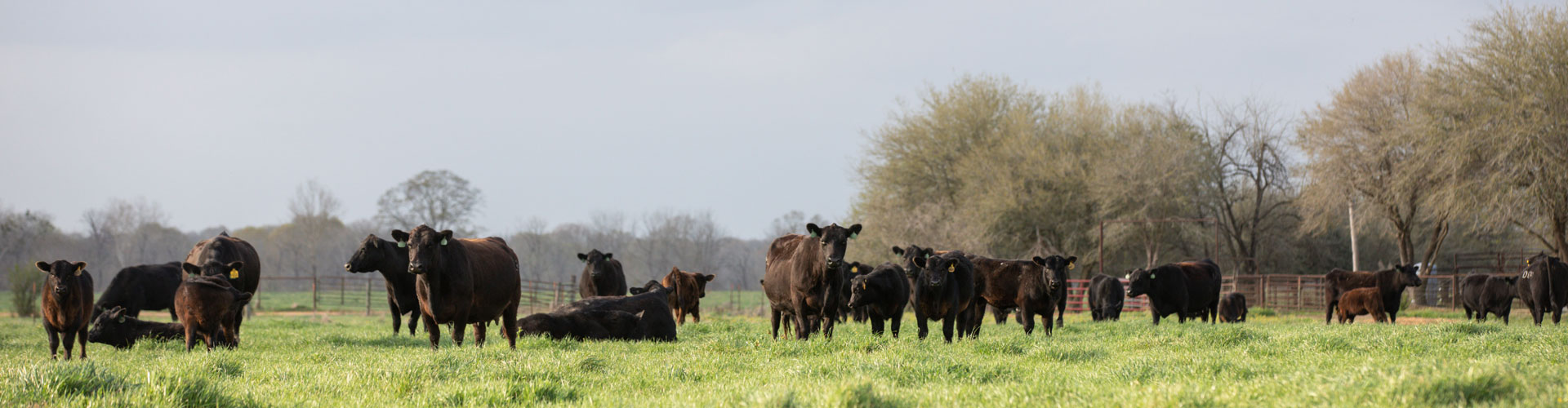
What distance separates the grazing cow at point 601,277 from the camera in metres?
20.3

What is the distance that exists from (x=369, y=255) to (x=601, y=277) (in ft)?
27.3

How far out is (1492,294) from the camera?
1986cm

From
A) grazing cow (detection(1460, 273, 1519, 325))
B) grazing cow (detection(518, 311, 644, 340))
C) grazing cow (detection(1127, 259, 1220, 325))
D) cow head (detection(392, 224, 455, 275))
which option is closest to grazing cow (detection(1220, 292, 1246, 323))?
grazing cow (detection(1127, 259, 1220, 325))

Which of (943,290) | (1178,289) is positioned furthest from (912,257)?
(1178,289)

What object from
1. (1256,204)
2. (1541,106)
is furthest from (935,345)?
(1256,204)

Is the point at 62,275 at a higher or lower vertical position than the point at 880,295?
higher

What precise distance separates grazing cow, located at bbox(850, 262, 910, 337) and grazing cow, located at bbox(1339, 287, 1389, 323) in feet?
39.7

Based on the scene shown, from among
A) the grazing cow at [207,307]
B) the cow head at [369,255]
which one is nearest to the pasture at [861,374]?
the grazing cow at [207,307]

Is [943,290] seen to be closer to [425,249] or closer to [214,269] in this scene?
[425,249]

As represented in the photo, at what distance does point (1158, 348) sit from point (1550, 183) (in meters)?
23.3

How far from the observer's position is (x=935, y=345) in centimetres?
964

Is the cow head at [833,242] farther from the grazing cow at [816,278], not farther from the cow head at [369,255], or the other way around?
the cow head at [369,255]

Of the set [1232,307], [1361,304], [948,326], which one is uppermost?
[948,326]

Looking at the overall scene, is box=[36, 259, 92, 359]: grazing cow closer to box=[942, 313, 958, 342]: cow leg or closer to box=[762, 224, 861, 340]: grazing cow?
box=[762, 224, 861, 340]: grazing cow
